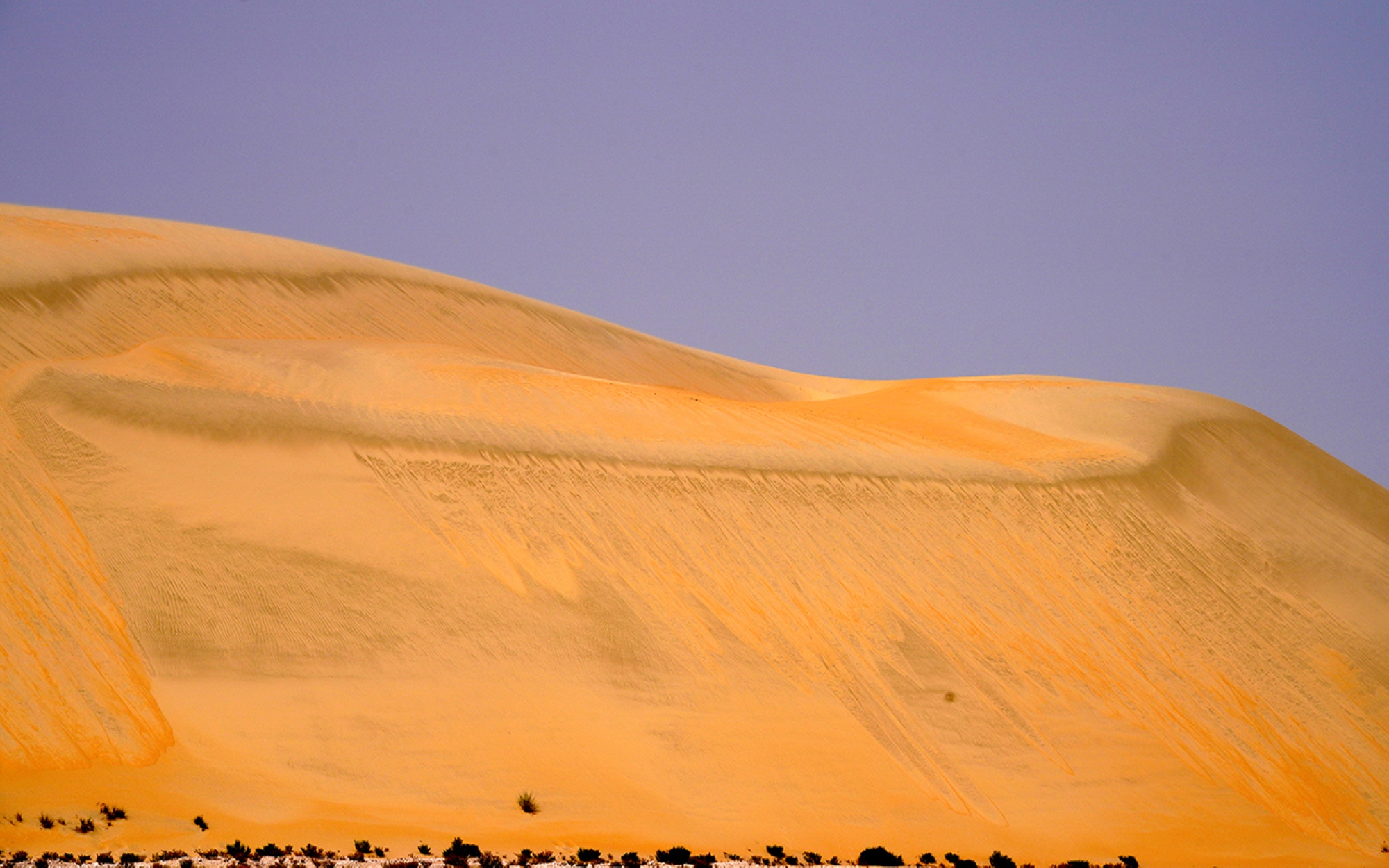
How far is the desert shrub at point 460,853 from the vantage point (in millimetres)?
12680

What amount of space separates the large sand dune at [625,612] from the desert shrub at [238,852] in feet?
1.81

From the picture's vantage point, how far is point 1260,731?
763 inches

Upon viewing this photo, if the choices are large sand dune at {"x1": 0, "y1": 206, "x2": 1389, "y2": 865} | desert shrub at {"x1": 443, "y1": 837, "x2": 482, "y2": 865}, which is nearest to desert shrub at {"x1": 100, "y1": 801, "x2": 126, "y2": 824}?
large sand dune at {"x1": 0, "y1": 206, "x2": 1389, "y2": 865}

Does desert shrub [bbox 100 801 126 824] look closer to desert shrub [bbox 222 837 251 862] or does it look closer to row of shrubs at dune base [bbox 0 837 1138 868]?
row of shrubs at dune base [bbox 0 837 1138 868]

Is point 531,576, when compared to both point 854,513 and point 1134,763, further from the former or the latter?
point 1134,763

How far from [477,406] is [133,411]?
5419 mm

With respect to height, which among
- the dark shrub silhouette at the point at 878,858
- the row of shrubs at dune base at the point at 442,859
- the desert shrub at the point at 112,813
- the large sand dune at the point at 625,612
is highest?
the large sand dune at the point at 625,612

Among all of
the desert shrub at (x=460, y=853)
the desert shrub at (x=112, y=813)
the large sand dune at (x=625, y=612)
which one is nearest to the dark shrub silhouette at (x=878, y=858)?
the large sand dune at (x=625, y=612)

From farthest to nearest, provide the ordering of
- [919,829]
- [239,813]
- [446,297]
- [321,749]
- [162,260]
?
[446,297] → [162,260] → [919,829] → [321,749] → [239,813]

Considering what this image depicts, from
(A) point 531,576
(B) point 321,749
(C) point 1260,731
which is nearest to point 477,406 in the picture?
(A) point 531,576

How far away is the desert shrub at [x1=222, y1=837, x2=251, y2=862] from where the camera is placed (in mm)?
12188

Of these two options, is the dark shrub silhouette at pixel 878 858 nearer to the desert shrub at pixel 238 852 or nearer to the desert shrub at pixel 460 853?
the desert shrub at pixel 460 853

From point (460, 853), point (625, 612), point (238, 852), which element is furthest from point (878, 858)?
point (238, 852)

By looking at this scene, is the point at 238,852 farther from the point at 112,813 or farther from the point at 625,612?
the point at 625,612
